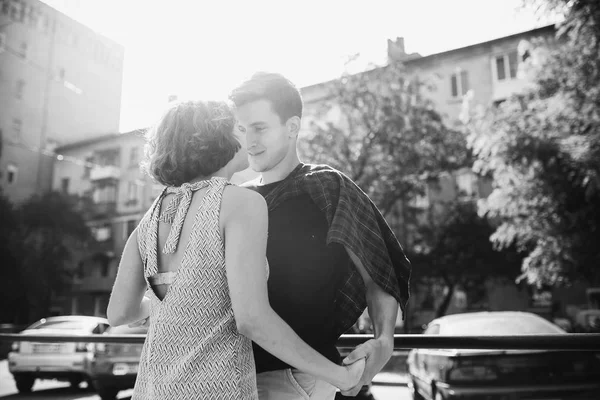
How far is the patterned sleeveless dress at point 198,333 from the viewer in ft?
3.71

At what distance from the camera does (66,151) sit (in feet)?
119

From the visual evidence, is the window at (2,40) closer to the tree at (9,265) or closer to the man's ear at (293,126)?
the tree at (9,265)

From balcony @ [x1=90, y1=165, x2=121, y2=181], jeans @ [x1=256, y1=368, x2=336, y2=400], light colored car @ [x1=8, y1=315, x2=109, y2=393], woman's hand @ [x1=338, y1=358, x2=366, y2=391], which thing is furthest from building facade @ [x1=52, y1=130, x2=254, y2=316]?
woman's hand @ [x1=338, y1=358, x2=366, y2=391]

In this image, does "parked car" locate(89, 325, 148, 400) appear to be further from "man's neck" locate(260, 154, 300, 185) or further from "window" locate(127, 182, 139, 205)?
"window" locate(127, 182, 139, 205)

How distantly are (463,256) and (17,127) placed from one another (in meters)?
26.4

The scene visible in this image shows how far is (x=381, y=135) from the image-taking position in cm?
1845

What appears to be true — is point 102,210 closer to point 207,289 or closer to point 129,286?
point 129,286

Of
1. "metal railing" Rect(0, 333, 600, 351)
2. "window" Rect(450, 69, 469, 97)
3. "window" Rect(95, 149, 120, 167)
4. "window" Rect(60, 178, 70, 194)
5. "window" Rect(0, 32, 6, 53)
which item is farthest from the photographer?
"window" Rect(60, 178, 70, 194)

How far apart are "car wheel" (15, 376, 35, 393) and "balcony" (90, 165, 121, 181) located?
3288cm

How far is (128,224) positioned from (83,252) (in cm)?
336

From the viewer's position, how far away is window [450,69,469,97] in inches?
1084

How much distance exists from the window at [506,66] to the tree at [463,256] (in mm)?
7735

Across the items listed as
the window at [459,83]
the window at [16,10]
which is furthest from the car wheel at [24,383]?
the window at [459,83]

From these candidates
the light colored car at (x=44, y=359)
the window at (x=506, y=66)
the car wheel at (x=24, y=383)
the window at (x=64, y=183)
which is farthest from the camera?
the window at (x=64, y=183)
